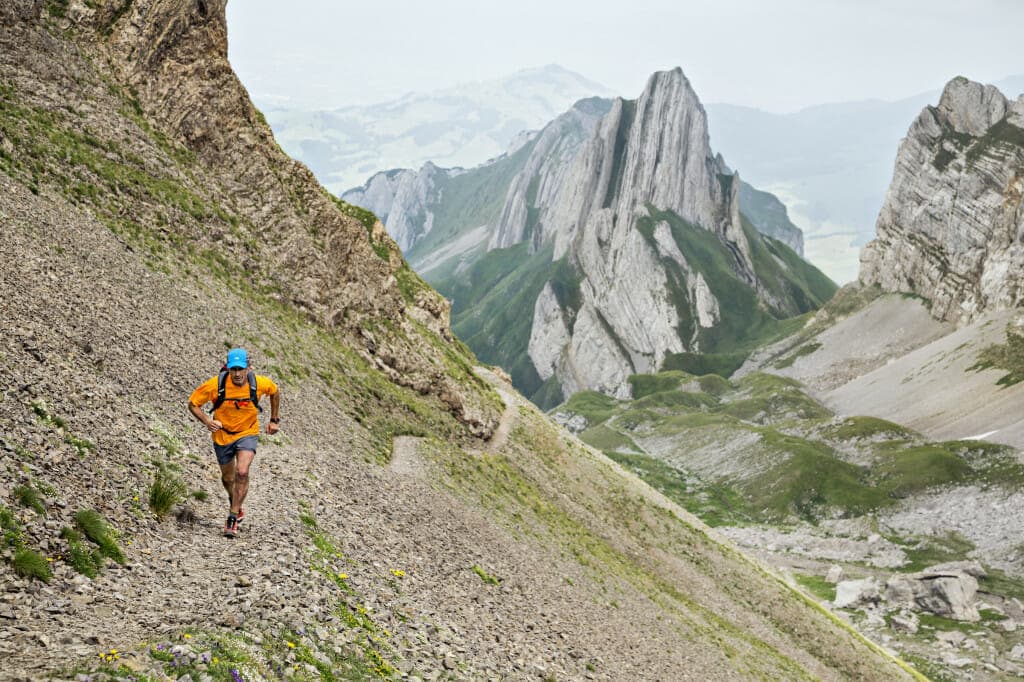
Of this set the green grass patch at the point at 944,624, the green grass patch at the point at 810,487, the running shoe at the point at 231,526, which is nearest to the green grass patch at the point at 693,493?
the green grass patch at the point at 810,487

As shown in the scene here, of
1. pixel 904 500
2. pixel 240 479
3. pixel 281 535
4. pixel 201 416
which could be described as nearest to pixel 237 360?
pixel 201 416

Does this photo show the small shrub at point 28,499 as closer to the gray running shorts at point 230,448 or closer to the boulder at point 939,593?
the gray running shorts at point 230,448

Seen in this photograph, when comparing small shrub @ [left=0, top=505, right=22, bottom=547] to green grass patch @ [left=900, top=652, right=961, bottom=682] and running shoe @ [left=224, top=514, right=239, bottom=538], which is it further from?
green grass patch @ [left=900, top=652, right=961, bottom=682]

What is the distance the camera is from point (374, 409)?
4250 centimetres

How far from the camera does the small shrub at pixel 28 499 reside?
1401 cm

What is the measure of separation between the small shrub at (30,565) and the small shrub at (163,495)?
14.3 ft

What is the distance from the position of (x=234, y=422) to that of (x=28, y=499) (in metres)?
4.92

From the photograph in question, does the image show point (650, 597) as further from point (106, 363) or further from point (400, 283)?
point (400, 283)

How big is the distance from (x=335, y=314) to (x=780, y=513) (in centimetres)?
Result: 11782

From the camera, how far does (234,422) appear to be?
59.4 feet

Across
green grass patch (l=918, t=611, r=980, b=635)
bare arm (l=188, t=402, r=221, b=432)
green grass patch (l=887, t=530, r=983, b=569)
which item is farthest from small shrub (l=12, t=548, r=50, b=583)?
green grass patch (l=887, t=530, r=983, b=569)

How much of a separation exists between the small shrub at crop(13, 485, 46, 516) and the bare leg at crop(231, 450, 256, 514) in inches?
176

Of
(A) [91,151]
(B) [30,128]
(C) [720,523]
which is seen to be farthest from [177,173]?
(C) [720,523]

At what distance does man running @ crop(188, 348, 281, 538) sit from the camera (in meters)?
17.8
